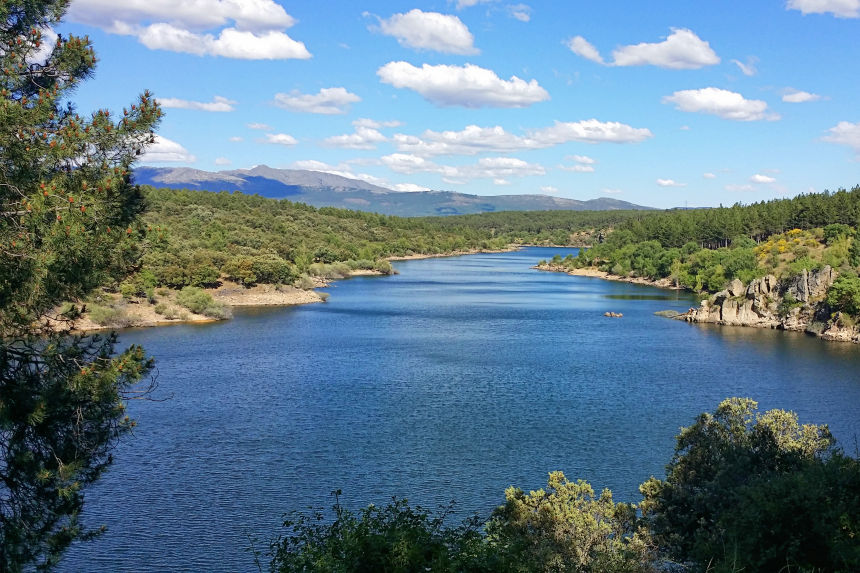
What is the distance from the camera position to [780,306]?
7062 centimetres

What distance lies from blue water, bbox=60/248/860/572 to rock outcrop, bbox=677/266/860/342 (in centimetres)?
318

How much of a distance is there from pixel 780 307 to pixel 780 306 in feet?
0.39

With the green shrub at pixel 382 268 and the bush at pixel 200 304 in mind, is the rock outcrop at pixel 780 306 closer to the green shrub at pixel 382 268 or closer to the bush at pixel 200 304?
the bush at pixel 200 304

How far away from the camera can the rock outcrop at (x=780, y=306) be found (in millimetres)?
66088

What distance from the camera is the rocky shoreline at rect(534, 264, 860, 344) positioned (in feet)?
215

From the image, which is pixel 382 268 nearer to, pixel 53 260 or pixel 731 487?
pixel 731 487

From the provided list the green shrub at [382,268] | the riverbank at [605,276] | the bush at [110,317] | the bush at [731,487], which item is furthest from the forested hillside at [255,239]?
the riverbank at [605,276]

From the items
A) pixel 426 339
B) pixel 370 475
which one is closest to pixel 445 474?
pixel 370 475

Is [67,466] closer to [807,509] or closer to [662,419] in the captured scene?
[807,509]

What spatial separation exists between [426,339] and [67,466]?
159 feet

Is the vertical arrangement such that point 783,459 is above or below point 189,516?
above

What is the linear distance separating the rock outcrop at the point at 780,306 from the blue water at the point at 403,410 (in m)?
3.18

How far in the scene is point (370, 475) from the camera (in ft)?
88.8

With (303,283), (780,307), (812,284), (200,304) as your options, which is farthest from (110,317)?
(812,284)
